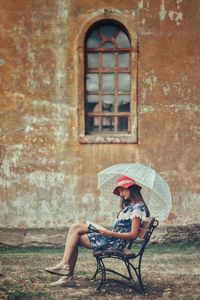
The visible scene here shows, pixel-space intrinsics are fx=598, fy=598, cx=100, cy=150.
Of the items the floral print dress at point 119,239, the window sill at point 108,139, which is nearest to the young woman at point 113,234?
the floral print dress at point 119,239

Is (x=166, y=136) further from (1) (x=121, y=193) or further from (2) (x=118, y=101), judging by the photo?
(1) (x=121, y=193)

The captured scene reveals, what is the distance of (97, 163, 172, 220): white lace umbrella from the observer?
6.80 meters

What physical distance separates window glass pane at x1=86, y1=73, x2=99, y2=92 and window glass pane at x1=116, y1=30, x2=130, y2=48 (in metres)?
0.69

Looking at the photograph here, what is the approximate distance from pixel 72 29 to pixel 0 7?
1.27 m

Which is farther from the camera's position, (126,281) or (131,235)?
(126,281)

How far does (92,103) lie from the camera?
10.4m

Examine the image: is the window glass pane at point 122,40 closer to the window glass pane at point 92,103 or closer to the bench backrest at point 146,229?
the window glass pane at point 92,103

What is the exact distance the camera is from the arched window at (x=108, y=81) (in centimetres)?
1034

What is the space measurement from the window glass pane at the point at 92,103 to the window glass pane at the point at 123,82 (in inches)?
18.0

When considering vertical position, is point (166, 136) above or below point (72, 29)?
below

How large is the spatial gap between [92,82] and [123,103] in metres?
0.65

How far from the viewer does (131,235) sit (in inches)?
264

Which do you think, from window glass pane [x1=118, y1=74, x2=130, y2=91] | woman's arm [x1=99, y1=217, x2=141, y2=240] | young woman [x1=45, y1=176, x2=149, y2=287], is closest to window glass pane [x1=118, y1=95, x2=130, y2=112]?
window glass pane [x1=118, y1=74, x2=130, y2=91]

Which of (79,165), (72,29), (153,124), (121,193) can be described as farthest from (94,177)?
(121,193)
